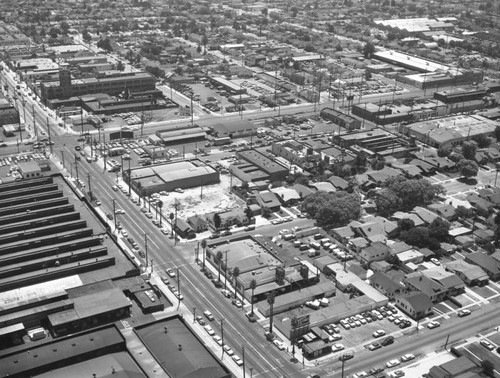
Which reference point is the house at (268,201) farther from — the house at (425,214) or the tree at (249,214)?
the house at (425,214)

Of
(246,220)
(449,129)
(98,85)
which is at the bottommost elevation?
(246,220)

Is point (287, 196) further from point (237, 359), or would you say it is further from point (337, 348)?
point (237, 359)

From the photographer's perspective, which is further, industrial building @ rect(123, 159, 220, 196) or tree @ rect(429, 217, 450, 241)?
industrial building @ rect(123, 159, 220, 196)

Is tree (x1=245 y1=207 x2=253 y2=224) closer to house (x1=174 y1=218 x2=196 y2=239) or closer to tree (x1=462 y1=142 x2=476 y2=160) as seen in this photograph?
house (x1=174 y1=218 x2=196 y2=239)

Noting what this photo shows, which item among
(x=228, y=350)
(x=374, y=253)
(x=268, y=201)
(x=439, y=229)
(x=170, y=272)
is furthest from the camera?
(x=268, y=201)

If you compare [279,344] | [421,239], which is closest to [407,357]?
[279,344]

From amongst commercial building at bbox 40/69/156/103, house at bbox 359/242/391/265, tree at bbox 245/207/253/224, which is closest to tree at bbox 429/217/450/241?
house at bbox 359/242/391/265
